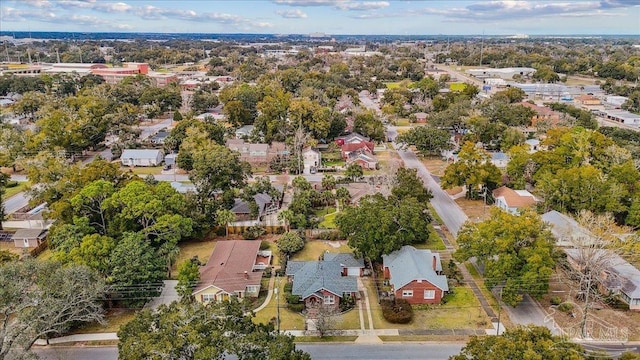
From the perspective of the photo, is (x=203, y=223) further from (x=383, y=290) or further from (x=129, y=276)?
(x=383, y=290)

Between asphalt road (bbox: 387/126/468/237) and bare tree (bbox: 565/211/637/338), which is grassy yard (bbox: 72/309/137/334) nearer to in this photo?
asphalt road (bbox: 387/126/468/237)

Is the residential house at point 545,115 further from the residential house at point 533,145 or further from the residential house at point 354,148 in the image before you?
the residential house at point 354,148

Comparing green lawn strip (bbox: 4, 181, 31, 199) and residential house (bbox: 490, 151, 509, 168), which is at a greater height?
residential house (bbox: 490, 151, 509, 168)

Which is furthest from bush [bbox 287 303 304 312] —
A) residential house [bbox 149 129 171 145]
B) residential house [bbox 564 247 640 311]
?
residential house [bbox 149 129 171 145]

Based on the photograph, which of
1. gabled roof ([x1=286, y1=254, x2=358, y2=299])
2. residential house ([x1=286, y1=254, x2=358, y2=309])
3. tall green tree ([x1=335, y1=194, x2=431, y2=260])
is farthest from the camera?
tall green tree ([x1=335, y1=194, x2=431, y2=260])

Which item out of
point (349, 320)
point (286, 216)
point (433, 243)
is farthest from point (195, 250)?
point (433, 243)

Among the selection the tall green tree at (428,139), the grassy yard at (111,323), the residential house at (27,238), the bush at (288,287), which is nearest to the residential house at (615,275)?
the bush at (288,287)

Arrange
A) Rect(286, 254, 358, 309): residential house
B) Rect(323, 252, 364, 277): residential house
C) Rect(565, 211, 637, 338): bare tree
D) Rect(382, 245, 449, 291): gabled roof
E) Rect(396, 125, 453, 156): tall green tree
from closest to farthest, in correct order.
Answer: Rect(565, 211, 637, 338): bare tree → Rect(286, 254, 358, 309): residential house → Rect(382, 245, 449, 291): gabled roof → Rect(323, 252, 364, 277): residential house → Rect(396, 125, 453, 156): tall green tree

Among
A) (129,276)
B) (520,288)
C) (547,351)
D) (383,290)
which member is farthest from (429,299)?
(129,276)

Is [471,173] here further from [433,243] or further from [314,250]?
[314,250]

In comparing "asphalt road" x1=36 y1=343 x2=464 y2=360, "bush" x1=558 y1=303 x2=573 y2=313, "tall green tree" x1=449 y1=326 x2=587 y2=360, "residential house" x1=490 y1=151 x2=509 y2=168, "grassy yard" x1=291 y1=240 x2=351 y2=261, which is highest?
"tall green tree" x1=449 y1=326 x2=587 y2=360
